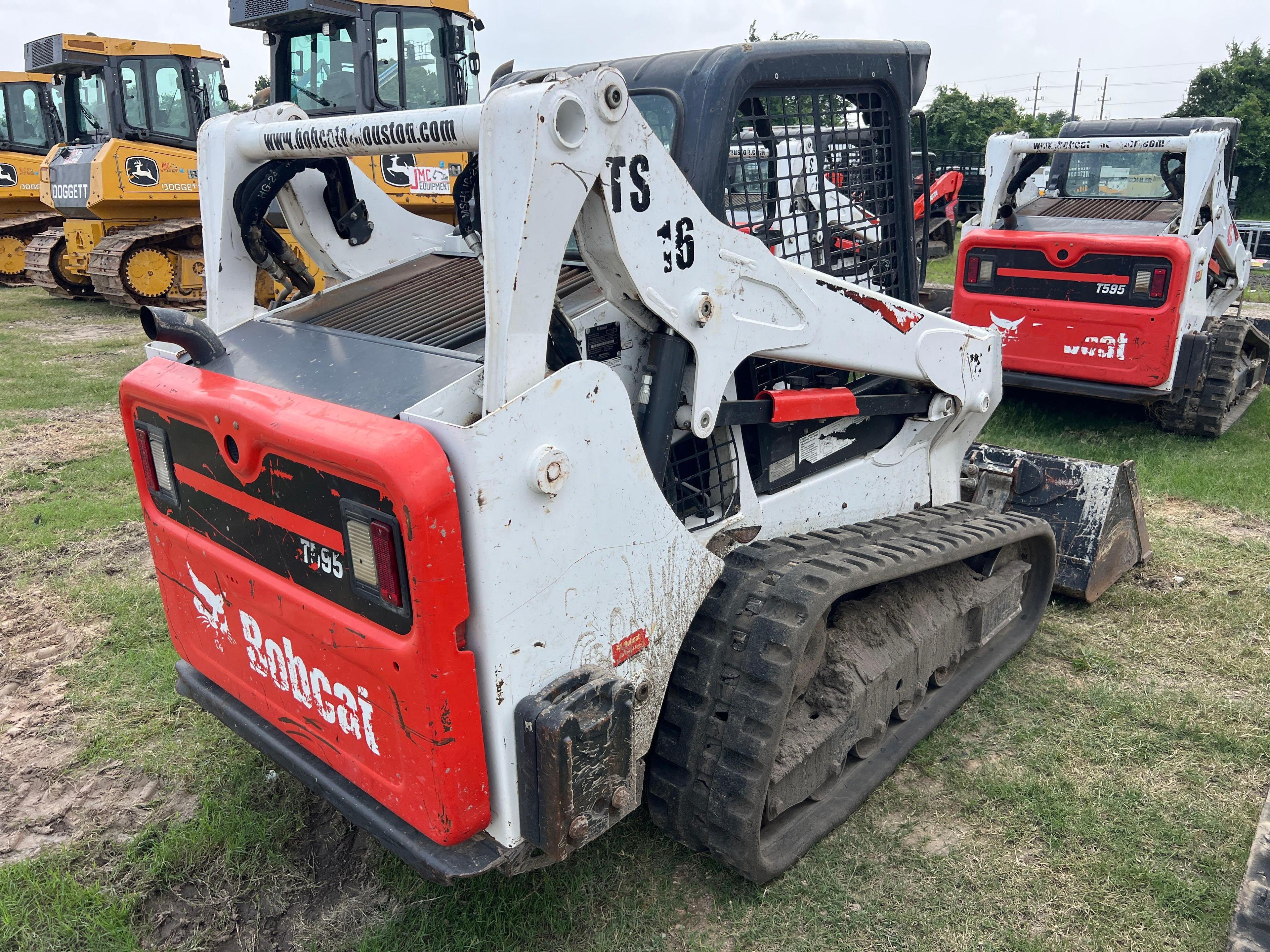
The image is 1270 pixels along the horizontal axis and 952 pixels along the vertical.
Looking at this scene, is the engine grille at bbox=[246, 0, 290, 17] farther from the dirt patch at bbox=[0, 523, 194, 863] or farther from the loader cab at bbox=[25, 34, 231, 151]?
the dirt patch at bbox=[0, 523, 194, 863]

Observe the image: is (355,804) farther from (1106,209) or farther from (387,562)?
(1106,209)

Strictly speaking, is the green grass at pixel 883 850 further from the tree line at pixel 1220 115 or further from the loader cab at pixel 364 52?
the tree line at pixel 1220 115

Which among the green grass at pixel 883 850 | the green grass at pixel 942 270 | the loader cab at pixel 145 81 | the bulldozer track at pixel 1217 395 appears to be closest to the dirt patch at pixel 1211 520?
the green grass at pixel 883 850

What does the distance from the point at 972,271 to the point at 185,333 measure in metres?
5.68

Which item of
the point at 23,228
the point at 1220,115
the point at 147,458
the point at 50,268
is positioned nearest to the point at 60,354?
the point at 50,268

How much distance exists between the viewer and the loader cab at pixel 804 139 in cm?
244

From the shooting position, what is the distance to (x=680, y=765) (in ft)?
8.02

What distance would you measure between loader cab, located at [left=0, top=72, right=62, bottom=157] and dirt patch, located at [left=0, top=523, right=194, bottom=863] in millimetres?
15808

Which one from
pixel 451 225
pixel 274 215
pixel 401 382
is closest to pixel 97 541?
pixel 274 215

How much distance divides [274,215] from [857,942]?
2.90 meters

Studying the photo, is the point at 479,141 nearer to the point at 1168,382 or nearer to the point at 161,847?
the point at 161,847

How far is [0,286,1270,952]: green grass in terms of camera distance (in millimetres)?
2434

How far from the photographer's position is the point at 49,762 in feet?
10.3

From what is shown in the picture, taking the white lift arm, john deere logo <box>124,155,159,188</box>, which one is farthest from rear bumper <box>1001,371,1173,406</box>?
john deere logo <box>124,155,159,188</box>
